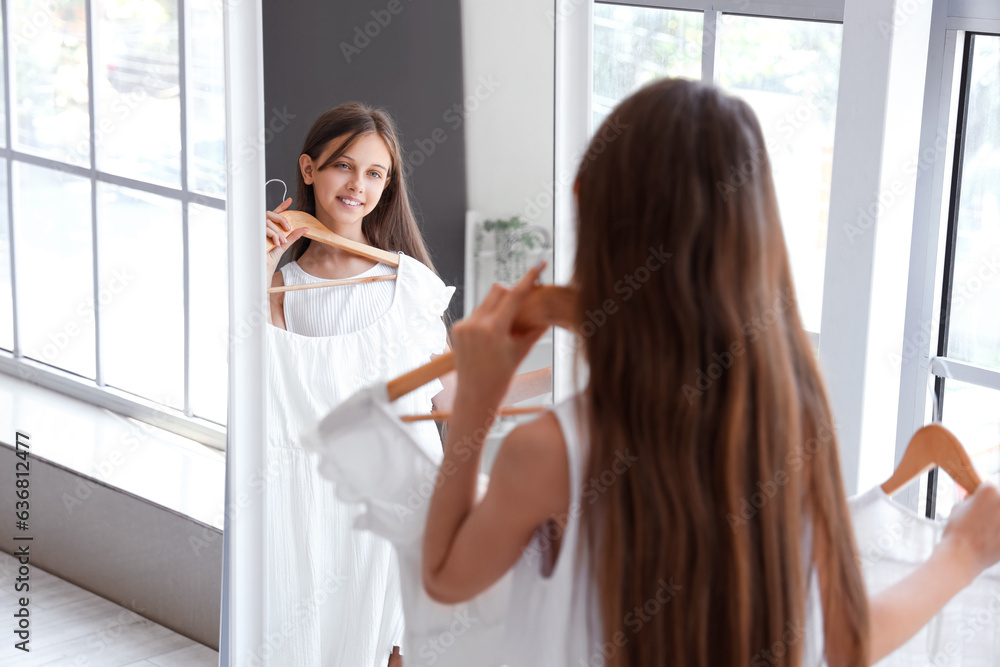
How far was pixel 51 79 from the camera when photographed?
308cm

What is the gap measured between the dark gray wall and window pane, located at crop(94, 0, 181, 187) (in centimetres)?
118

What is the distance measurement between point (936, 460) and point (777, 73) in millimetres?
1130

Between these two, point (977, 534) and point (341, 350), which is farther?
point (341, 350)

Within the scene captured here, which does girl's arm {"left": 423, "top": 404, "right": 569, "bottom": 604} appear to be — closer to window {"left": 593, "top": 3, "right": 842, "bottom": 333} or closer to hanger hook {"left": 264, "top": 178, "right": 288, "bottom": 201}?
hanger hook {"left": 264, "top": 178, "right": 288, "bottom": 201}

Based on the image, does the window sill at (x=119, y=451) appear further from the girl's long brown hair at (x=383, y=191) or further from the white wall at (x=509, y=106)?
the white wall at (x=509, y=106)

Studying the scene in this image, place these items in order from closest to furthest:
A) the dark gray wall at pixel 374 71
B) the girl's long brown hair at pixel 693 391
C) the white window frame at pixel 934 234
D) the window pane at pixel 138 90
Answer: the girl's long brown hair at pixel 693 391 → the dark gray wall at pixel 374 71 → the white window frame at pixel 934 234 → the window pane at pixel 138 90

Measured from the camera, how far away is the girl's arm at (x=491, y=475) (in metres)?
0.90

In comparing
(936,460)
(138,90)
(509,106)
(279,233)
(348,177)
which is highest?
(138,90)

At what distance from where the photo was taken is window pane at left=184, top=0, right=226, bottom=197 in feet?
8.53

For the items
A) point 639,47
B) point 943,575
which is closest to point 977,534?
point 943,575

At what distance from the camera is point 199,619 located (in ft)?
8.40

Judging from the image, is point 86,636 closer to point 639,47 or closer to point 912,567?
point 639,47

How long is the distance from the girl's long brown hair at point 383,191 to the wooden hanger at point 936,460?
2.86 feet

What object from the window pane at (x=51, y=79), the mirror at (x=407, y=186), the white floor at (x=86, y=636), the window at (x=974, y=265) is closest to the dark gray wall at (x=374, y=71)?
the mirror at (x=407, y=186)
